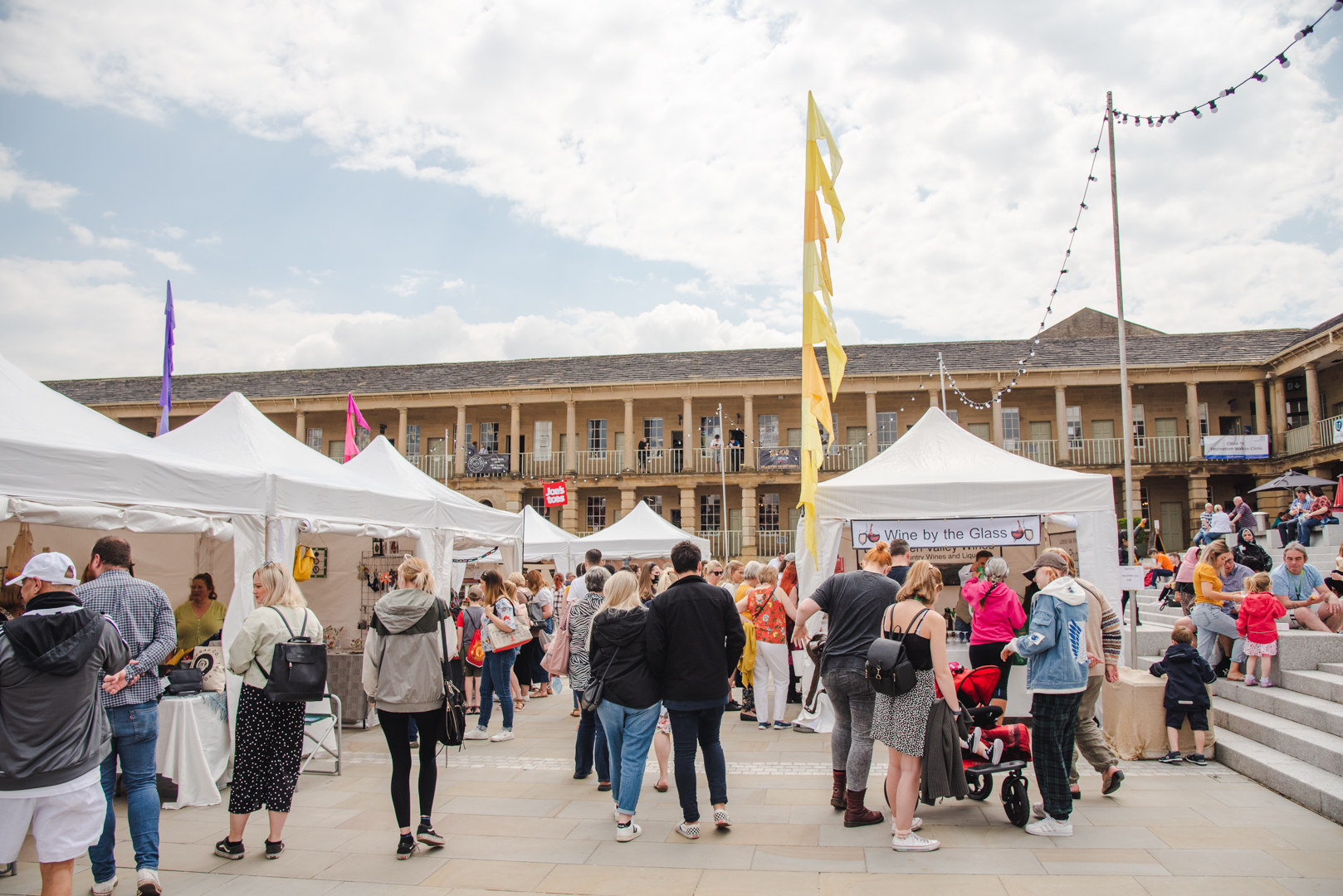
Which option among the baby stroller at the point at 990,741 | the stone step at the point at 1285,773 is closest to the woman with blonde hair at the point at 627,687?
the baby stroller at the point at 990,741

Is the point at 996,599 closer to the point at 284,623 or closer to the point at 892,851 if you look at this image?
the point at 892,851

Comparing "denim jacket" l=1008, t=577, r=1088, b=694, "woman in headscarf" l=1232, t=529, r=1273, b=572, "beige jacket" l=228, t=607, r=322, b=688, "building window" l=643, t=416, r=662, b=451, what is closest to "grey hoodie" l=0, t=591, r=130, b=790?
"beige jacket" l=228, t=607, r=322, b=688

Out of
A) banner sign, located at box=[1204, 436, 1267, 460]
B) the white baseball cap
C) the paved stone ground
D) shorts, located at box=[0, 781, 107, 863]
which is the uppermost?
banner sign, located at box=[1204, 436, 1267, 460]

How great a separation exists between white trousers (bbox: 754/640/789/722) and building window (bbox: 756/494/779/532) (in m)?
24.3

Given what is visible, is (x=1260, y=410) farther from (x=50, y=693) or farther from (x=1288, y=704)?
(x=50, y=693)

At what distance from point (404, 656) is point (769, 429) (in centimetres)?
2965

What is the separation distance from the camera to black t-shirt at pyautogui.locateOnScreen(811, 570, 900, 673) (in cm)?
538

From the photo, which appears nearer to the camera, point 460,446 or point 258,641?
point 258,641

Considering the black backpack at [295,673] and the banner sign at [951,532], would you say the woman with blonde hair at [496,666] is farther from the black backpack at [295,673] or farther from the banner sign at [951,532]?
the banner sign at [951,532]

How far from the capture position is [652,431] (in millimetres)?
34781

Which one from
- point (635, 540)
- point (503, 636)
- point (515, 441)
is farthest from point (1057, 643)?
point (515, 441)

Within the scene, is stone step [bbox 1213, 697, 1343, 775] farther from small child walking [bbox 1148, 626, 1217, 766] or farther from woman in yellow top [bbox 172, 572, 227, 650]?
woman in yellow top [bbox 172, 572, 227, 650]

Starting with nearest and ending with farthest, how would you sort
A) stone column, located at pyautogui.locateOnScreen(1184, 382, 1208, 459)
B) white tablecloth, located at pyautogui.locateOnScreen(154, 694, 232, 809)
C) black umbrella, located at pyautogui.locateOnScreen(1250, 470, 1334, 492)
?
white tablecloth, located at pyautogui.locateOnScreen(154, 694, 232, 809) < black umbrella, located at pyautogui.locateOnScreen(1250, 470, 1334, 492) < stone column, located at pyautogui.locateOnScreen(1184, 382, 1208, 459)

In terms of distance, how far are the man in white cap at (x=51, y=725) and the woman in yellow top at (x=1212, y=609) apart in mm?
8993
